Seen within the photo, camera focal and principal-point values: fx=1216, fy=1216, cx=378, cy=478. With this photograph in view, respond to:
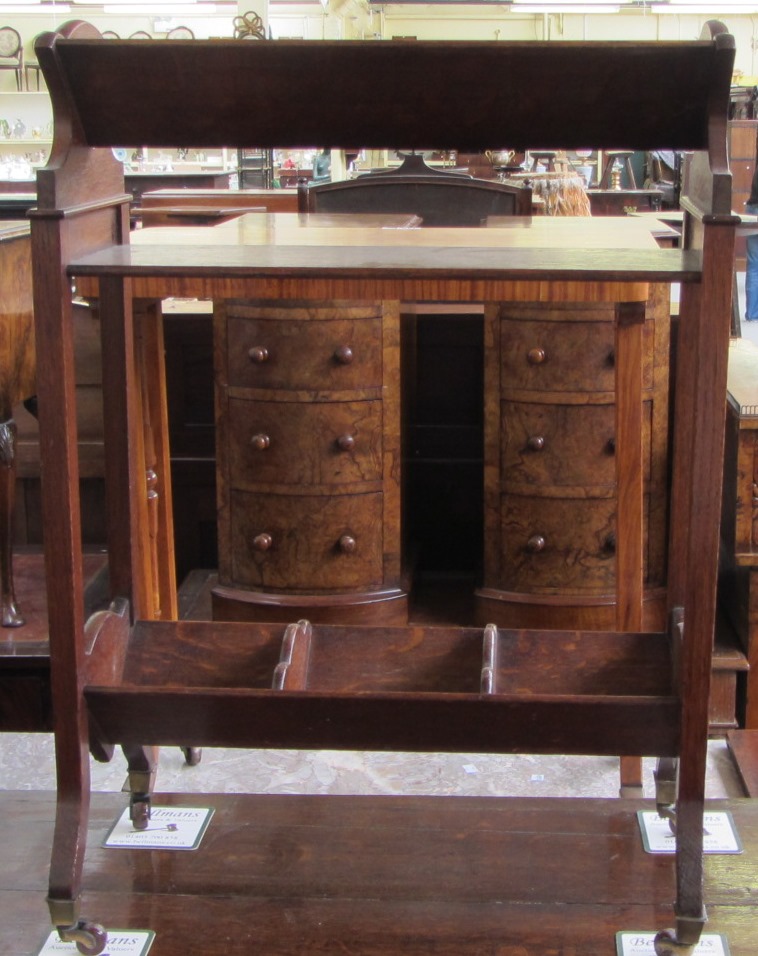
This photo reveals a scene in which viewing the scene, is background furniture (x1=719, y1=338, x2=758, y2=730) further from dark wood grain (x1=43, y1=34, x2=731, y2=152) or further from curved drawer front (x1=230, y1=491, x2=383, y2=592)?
dark wood grain (x1=43, y1=34, x2=731, y2=152)

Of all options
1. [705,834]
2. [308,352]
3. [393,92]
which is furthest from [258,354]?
[705,834]

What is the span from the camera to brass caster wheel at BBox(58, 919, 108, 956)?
143cm

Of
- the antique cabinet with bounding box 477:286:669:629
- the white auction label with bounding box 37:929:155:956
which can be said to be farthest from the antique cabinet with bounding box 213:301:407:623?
the white auction label with bounding box 37:929:155:956

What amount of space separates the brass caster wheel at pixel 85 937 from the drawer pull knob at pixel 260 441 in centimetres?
131

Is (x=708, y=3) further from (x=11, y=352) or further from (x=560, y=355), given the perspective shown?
(x=11, y=352)

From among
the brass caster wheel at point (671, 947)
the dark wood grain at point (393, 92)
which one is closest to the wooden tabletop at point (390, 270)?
the dark wood grain at point (393, 92)

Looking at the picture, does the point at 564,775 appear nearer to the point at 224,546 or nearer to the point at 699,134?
the point at 224,546

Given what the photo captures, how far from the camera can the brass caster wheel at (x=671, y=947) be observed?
140cm

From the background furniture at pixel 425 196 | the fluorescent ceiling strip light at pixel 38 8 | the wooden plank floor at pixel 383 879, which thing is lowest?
the wooden plank floor at pixel 383 879

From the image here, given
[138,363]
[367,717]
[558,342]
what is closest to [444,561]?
[558,342]

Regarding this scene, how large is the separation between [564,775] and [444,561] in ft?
3.43

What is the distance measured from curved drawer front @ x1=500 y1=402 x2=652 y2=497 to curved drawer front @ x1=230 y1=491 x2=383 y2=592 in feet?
1.06

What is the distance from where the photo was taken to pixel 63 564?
144cm

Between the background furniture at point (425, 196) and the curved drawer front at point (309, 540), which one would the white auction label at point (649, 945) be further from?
the background furniture at point (425, 196)
